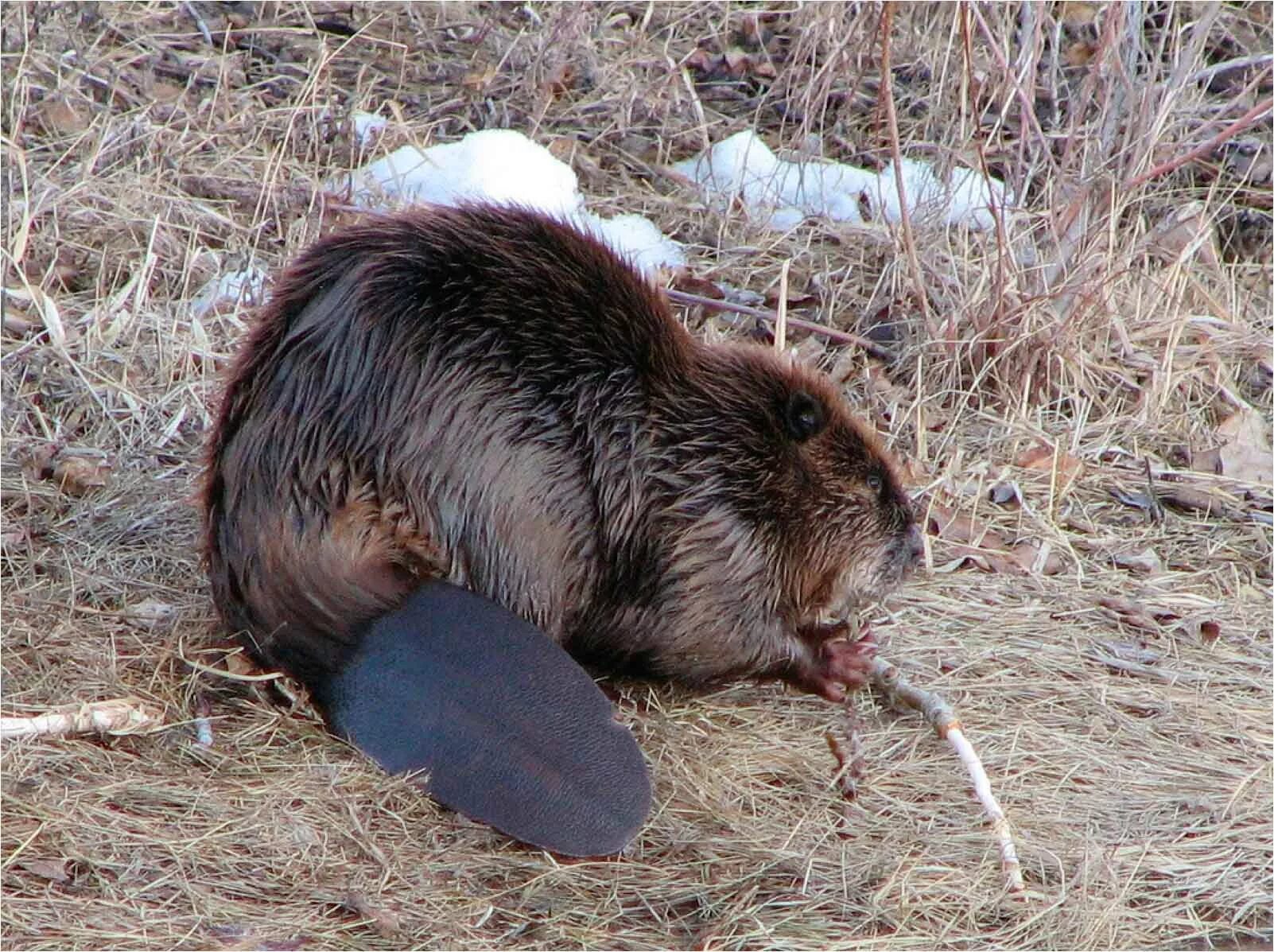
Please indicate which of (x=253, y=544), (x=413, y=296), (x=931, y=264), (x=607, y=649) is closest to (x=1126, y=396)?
(x=931, y=264)

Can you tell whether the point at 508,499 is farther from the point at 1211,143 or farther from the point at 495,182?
the point at 1211,143

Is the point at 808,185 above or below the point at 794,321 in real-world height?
above

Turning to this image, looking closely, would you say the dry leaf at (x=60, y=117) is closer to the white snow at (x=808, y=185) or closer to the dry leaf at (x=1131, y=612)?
the white snow at (x=808, y=185)

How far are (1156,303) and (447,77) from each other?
2.20 metres

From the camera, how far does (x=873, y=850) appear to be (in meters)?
2.53

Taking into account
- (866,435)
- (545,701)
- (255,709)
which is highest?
(866,435)

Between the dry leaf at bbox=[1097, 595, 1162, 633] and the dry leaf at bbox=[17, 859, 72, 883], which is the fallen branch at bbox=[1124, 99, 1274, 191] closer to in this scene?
the dry leaf at bbox=[1097, 595, 1162, 633]

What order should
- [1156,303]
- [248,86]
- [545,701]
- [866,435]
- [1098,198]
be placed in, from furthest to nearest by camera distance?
[248,86]
[1156,303]
[1098,198]
[866,435]
[545,701]

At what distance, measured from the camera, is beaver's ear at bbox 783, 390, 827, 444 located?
2.94 meters

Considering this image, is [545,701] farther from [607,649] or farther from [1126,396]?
[1126,396]

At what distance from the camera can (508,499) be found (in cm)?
262

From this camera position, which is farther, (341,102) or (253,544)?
(341,102)

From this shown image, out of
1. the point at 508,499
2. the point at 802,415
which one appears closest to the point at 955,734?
the point at 802,415

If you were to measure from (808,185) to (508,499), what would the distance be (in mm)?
2261
